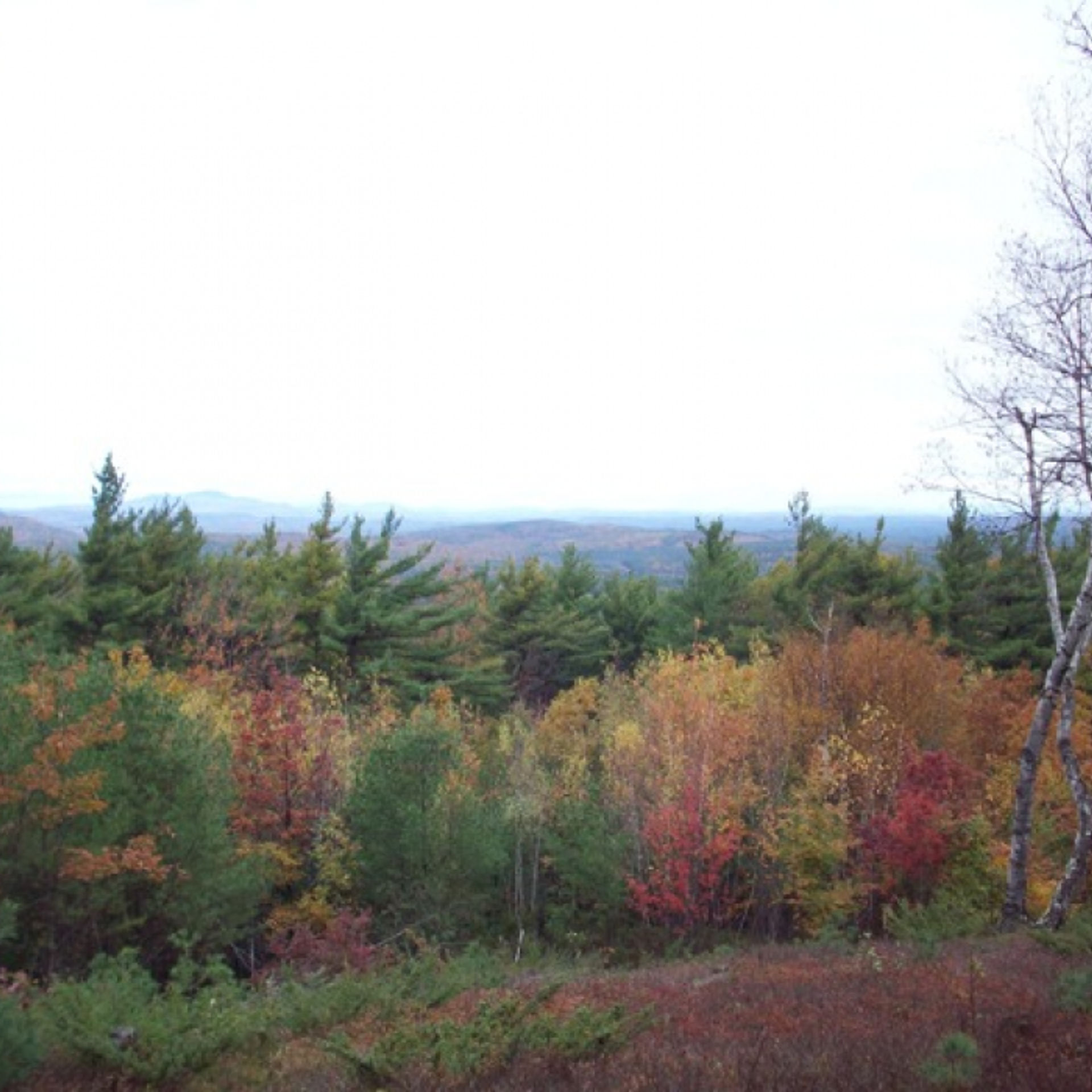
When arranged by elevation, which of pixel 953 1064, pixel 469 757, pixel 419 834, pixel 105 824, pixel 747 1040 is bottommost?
pixel 419 834

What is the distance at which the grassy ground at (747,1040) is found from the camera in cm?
593

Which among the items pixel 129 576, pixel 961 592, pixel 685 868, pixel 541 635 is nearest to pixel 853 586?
pixel 961 592

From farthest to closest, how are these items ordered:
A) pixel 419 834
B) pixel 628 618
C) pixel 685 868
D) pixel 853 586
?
pixel 628 618, pixel 853 586, pixel 685 868, pixel 419 834

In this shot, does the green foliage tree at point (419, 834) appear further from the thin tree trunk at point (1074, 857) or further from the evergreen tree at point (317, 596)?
the evergreen tree at point (317, 596)

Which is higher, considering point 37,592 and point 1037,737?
point 1037,737

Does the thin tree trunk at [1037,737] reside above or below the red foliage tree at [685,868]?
above

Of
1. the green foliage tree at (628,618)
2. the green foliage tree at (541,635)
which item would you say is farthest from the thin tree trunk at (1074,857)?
the green foliage tree at (628,618)

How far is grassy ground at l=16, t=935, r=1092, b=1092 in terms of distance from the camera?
5.93 metres

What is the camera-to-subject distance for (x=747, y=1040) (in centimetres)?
707

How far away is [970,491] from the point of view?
45.1 feet

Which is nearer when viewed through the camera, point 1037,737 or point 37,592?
point 1037,737

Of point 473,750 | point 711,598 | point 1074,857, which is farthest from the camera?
point 711,598

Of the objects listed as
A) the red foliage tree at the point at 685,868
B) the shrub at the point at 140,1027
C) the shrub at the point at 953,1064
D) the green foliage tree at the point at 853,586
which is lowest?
the red foliage tree at the point at 685,868

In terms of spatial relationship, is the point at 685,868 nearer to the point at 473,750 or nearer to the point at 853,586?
the point at 473,750
